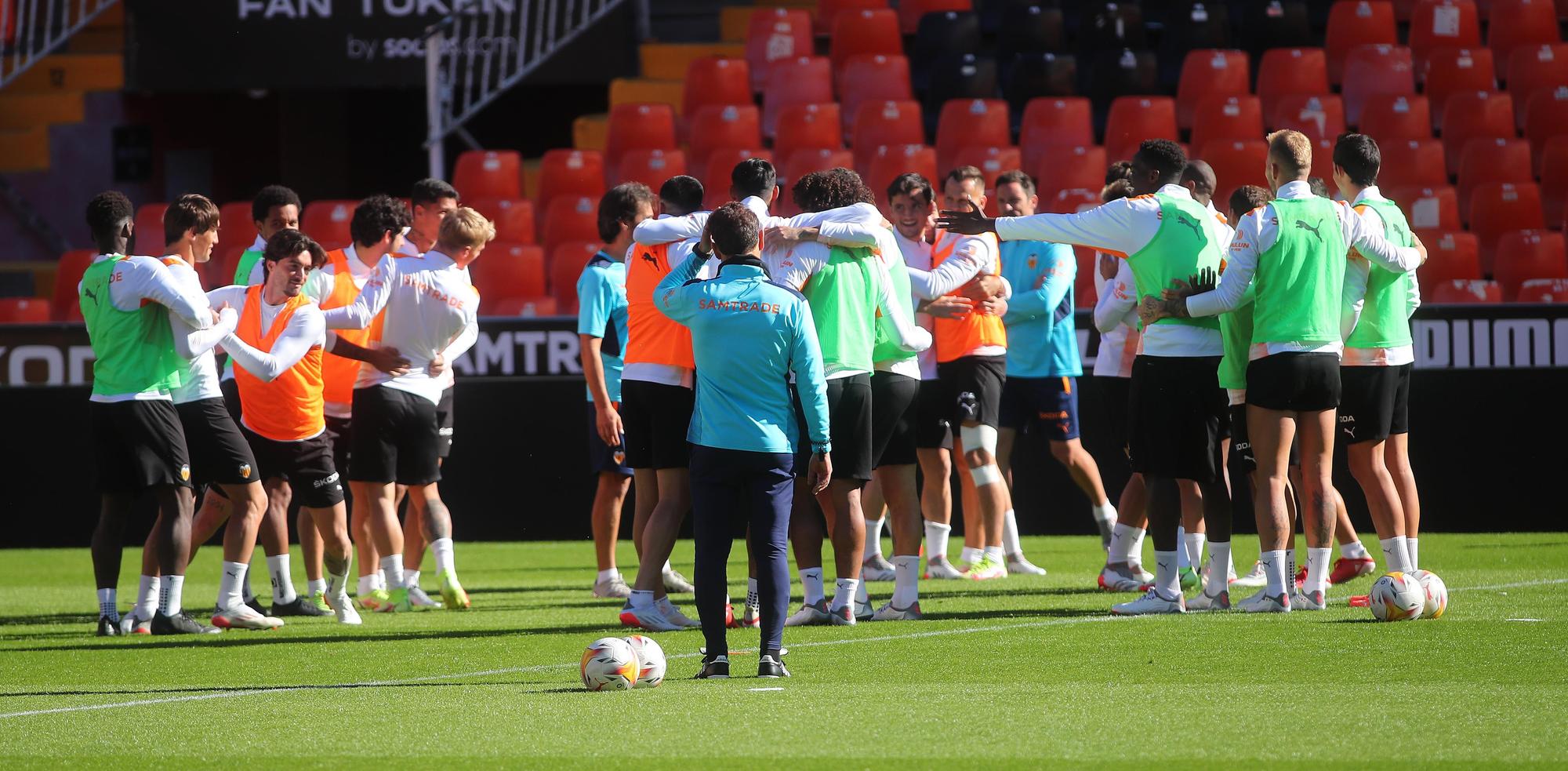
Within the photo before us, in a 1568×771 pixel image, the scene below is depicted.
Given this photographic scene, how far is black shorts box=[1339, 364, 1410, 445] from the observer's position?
29.1 feet

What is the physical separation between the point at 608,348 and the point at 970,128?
767cm

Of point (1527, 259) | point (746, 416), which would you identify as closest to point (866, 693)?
point (746, 416)

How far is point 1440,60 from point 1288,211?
31.7ft

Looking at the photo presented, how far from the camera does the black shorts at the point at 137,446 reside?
29.5 ft

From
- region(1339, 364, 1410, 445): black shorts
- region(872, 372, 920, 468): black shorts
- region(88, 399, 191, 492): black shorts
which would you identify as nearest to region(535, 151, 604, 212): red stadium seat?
region(88, 399, 191, 492): black shorts

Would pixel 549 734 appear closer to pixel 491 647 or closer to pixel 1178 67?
pixel 491 647

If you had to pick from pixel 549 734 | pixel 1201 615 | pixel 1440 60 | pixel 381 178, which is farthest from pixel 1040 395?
pixel 381 178

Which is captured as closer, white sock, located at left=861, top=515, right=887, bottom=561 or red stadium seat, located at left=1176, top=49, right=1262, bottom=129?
white sock, located at left=861, top=515, right=887, bottom=561

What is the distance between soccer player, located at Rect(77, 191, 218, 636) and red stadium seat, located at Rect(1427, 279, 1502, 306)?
366 inches

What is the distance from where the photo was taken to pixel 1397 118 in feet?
54.2

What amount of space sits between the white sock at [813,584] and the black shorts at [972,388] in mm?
2378

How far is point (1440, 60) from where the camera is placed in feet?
55.9

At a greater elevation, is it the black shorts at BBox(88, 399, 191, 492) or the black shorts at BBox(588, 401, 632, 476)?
the black shorts at BBox(88, 399, 191, 492)

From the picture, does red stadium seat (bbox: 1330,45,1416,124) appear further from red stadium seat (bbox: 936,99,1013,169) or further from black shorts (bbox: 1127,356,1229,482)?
black shorts (bbox: 1127,356,1229,482)
